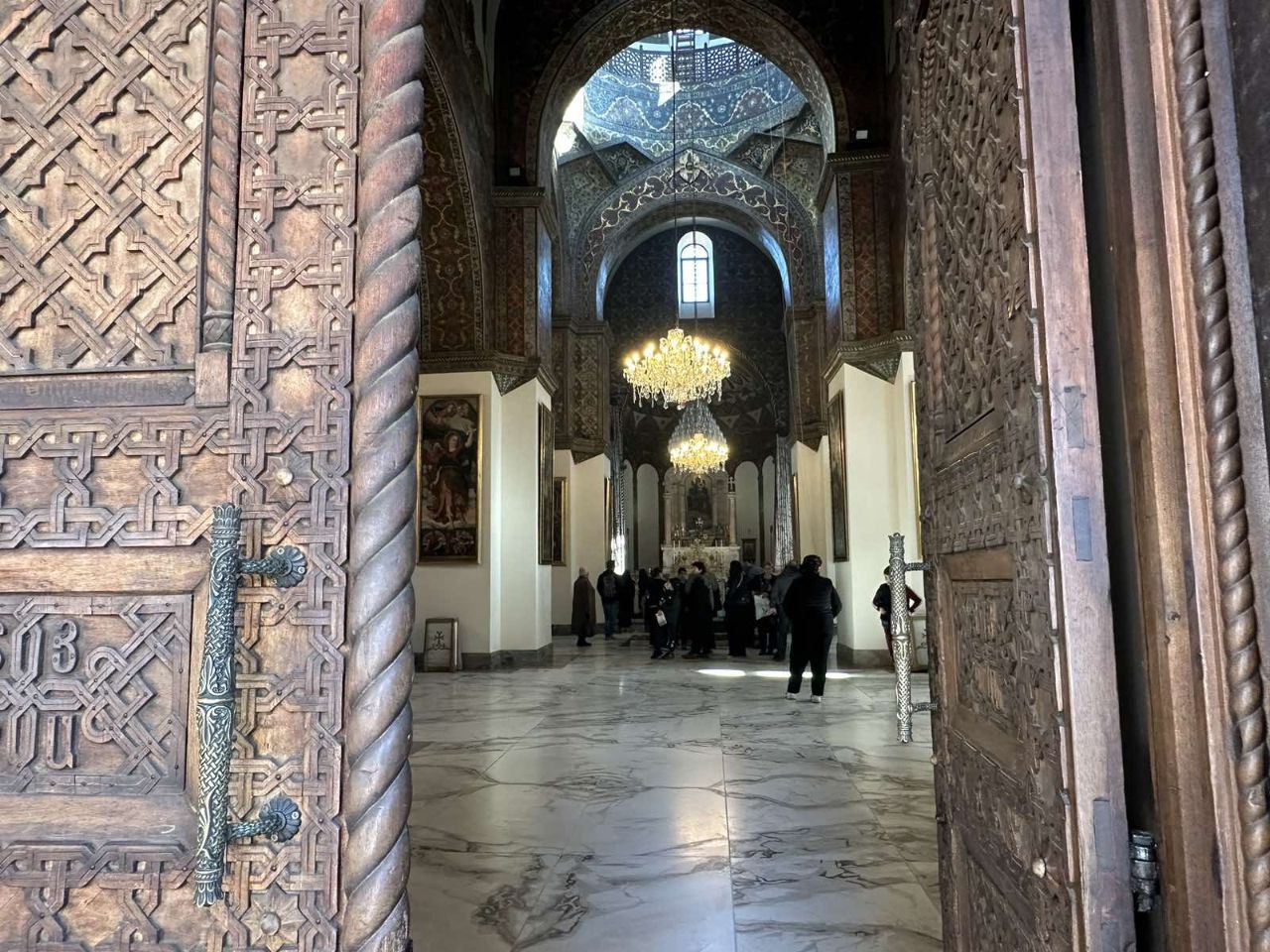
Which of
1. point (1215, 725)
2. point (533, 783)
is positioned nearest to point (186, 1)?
point (1215, 725)

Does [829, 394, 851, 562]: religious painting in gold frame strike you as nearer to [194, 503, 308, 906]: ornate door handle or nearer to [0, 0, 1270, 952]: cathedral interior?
[0, 0, 1270, 952]: cathedral interior

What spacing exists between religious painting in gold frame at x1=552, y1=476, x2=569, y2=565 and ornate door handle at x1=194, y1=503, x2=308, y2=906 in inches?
535

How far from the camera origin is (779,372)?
72.1ft

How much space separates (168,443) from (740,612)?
432 inches

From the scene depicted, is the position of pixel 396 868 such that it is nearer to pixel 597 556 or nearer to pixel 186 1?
pixel 186 1

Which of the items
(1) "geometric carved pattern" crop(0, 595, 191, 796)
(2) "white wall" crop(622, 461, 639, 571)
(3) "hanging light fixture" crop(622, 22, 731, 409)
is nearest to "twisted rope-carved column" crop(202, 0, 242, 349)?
(1) "geometric carved pattern" crop(0, 595, 191, 796)

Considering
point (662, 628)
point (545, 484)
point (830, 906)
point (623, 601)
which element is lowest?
point (830, 906)

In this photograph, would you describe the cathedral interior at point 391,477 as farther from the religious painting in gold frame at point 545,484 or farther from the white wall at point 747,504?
the white wall at point 747,504

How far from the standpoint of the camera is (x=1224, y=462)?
3.55ft

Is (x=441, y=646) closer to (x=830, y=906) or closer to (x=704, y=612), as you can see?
(x=704, y=612)

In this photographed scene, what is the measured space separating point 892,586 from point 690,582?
10058mm

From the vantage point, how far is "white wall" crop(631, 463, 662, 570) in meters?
24.6

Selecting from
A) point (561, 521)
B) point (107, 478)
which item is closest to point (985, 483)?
point (107, 478)

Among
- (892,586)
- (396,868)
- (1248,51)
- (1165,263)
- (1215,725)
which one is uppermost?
(1248,51)
